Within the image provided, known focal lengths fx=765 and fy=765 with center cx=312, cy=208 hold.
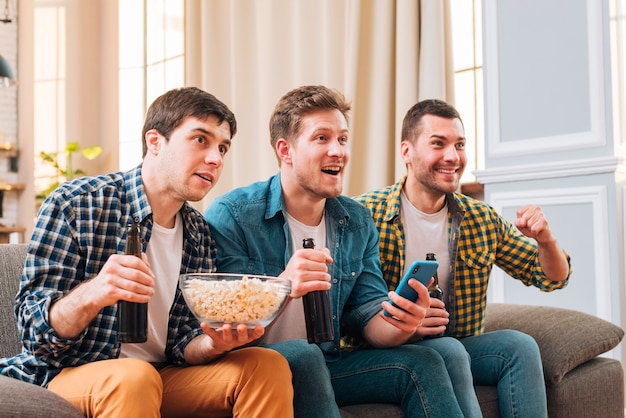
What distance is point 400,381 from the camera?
190cm

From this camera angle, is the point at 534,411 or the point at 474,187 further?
the point at 474,187

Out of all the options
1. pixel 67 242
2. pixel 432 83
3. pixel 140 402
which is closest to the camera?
pixel 140 402

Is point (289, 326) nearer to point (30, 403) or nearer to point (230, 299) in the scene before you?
point (230, 299)

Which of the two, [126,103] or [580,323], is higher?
[126,103]

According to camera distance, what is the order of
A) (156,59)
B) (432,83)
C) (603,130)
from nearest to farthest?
(603,130)
(432,83)
(156,59)

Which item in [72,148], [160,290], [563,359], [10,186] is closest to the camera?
[160,290]

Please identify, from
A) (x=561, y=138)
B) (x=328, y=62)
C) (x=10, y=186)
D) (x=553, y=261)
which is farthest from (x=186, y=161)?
(x=10, y=186)

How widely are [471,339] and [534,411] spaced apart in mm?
281

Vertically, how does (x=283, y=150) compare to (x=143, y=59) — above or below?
below

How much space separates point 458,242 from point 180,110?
99 centimetres

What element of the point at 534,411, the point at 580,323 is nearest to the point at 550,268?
the point at 580,323

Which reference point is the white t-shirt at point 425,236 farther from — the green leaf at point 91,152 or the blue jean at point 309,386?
the green leaf at point 91,152

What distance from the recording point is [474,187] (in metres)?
3.75

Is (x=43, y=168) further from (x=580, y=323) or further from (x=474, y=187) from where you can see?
(x=580, y=323)
